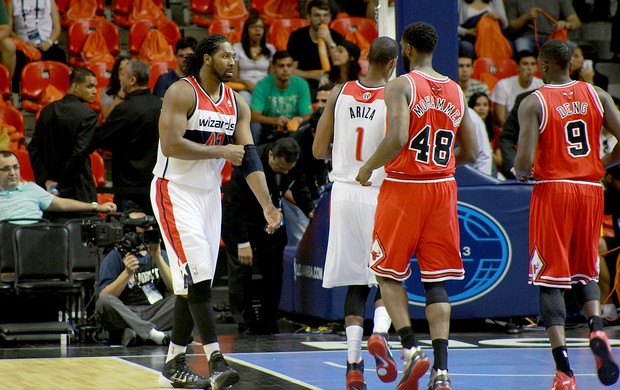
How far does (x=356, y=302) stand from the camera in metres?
6.27

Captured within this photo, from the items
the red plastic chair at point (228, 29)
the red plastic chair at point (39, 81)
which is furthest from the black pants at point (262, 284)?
the red plastic chair at point (228, 29)

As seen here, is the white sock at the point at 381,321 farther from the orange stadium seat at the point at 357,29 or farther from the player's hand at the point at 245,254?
the orange stadium seat at the point at 357,29

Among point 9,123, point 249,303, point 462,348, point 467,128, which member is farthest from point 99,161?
point 467,128

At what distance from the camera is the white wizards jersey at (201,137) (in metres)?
6.33

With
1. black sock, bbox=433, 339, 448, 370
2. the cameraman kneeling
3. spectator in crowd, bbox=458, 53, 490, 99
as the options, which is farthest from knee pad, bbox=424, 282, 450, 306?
spectator in crowd, bbox=458, 53, 490, 99

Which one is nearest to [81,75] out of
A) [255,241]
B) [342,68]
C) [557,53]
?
[255,241]

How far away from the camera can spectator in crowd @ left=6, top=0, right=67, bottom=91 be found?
1281cm

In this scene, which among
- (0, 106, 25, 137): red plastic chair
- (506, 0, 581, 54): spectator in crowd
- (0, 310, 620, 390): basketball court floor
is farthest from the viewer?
(506, 0, 581, 54): spectator in crowd

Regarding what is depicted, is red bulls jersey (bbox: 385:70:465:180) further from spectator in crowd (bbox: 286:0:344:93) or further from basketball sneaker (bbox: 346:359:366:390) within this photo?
spectator in crowd (bbox: 286:0:344:93)

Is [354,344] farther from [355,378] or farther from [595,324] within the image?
[595,324]

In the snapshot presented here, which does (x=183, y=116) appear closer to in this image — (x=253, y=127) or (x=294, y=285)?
(x=294, y=285)

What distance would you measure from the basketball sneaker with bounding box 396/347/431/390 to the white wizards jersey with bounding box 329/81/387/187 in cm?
120

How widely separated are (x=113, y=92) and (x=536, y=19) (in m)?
6.09

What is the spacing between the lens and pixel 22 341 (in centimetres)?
887
